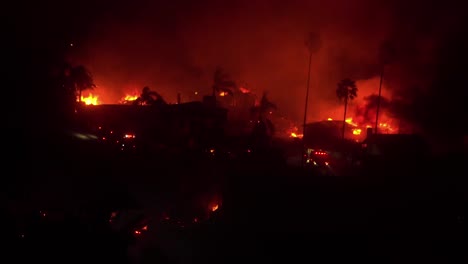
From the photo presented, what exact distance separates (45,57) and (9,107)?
1.09 meters

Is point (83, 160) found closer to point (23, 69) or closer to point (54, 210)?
point (54, 210)

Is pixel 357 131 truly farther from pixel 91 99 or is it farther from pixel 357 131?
pixel 91 99

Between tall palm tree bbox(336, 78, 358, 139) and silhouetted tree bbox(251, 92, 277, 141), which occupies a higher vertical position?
tall palm tree bbox(336, 78, 358, 139)

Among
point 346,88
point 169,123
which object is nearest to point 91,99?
point 169,123

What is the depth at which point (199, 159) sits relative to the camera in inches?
1304

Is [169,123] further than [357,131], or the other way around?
[357,131]

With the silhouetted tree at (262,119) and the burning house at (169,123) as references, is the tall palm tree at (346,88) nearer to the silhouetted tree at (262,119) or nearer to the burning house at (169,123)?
the silhouetted tree at (262,119)

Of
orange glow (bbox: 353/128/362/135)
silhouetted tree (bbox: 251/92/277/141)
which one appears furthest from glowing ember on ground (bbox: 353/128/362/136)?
silhouetted tree (bbox: 251/92/277/141)

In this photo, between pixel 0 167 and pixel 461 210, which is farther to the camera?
pixel 461 210

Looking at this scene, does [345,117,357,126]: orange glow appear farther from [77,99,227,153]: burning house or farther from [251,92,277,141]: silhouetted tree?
[77,99,227,153]: burning house

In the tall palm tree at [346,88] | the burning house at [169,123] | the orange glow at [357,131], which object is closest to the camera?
the burning house at [169,123]

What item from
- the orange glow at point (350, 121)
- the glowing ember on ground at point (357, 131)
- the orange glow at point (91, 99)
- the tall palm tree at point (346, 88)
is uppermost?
the tall palm tree at point (346, 88)

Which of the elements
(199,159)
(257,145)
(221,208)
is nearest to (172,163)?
(199,159)

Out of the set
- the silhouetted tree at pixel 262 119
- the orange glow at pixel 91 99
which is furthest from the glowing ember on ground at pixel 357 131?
the orange glow at pixel 91 99
